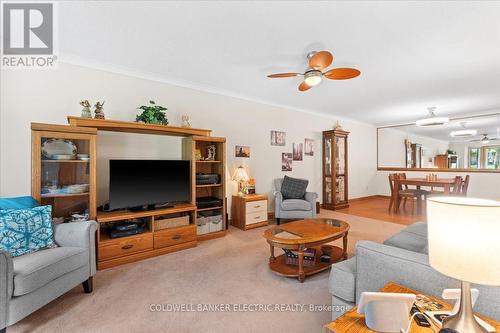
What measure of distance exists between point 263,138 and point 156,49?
102 inches

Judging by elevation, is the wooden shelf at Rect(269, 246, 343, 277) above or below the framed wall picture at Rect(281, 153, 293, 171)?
below

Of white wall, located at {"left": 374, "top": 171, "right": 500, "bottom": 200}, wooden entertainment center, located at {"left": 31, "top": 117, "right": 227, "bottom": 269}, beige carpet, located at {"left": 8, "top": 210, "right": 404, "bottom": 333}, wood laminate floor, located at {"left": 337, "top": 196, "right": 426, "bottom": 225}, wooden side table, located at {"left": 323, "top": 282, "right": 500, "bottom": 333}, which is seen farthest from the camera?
white wall, located at {"left": 374, "top": 171, "right": 500, "bottom": 200}

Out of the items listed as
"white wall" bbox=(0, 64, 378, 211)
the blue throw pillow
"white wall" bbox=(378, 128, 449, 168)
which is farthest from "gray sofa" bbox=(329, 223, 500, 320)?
"white wall" bbox=(378, 128, 449, 168)

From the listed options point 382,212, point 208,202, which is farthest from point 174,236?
point 382,212

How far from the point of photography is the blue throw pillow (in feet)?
6.50

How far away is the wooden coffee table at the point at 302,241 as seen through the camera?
2189mm

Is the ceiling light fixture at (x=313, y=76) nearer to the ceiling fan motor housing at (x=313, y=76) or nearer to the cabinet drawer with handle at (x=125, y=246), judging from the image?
the ceiling fan motor housing at (x=313, y=76)

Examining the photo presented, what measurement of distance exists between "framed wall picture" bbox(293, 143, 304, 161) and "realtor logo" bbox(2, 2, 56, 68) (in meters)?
4.34

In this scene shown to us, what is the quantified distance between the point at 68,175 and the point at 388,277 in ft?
10.2

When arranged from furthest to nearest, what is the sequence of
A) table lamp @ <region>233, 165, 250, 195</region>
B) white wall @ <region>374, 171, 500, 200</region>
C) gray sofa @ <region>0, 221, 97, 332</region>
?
white wall @ <region>374, 171, 500, 200</region> < table lamp @ <region>233, 165, 250, 195</region> < gray sofa @ <region>0, 221, 97, 332</region>

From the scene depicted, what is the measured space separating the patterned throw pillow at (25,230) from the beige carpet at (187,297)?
0.52 m

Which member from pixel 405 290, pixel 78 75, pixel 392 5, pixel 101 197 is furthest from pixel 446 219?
pixel 78 75

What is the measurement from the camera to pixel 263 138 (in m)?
4.68

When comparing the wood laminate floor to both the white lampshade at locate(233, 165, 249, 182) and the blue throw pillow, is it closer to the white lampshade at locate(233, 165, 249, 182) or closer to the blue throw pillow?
the white lampshade at locate(233, 165, 249, 182)
